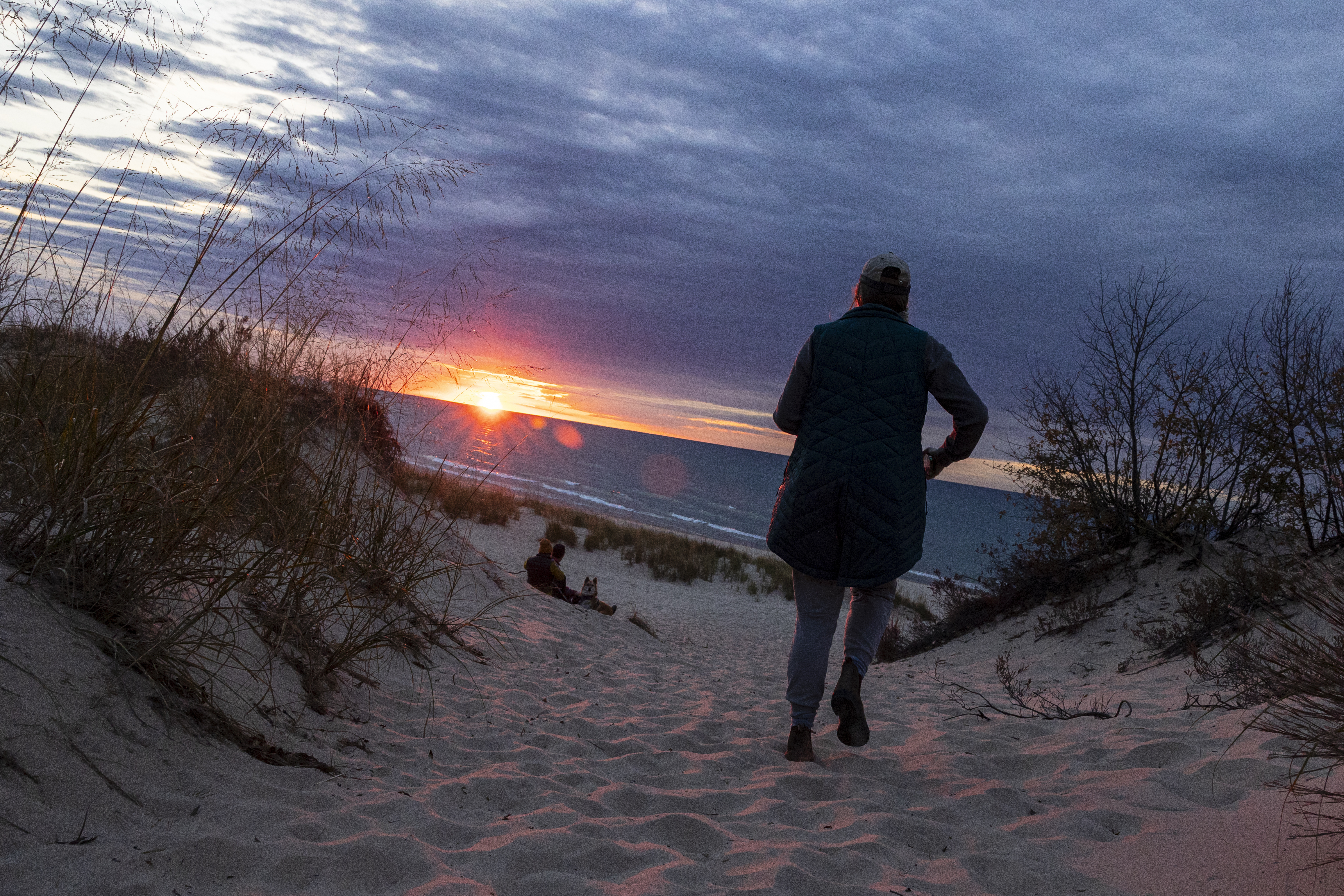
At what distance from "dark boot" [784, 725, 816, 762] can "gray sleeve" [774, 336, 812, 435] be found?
1.27 meters

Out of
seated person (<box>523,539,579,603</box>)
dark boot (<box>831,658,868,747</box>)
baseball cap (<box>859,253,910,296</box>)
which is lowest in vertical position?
seated person (<box>523,539,579,603</box>)

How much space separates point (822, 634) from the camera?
10.1 ft

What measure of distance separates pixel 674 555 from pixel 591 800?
1439 centimetres

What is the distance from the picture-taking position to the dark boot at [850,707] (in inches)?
119

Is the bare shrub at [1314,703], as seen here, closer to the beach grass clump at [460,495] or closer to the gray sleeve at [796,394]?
the gray sleeve at [796,394]

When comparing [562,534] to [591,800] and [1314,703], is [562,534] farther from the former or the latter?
[1314,703]

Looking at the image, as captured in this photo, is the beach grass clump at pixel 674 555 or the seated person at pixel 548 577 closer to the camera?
the seated person at pixel 548 577

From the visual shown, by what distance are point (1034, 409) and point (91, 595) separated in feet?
27.7

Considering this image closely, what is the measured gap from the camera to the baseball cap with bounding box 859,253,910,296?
10.6ft

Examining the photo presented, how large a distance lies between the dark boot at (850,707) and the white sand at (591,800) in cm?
14

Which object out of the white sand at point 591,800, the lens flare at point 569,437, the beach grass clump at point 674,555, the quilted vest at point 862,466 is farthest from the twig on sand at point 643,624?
the lens flare at point 569,437

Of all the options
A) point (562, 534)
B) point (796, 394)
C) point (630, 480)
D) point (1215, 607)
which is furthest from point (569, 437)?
point (796, 394)

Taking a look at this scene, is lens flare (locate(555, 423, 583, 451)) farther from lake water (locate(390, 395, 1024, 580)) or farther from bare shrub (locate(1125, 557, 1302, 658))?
bare shrub (locate(1125, 557, 1302, 658))

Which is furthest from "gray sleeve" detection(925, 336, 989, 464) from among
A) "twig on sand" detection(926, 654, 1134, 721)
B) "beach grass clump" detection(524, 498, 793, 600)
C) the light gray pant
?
"beach grass clump" detection(524, 498, 793, 600)
